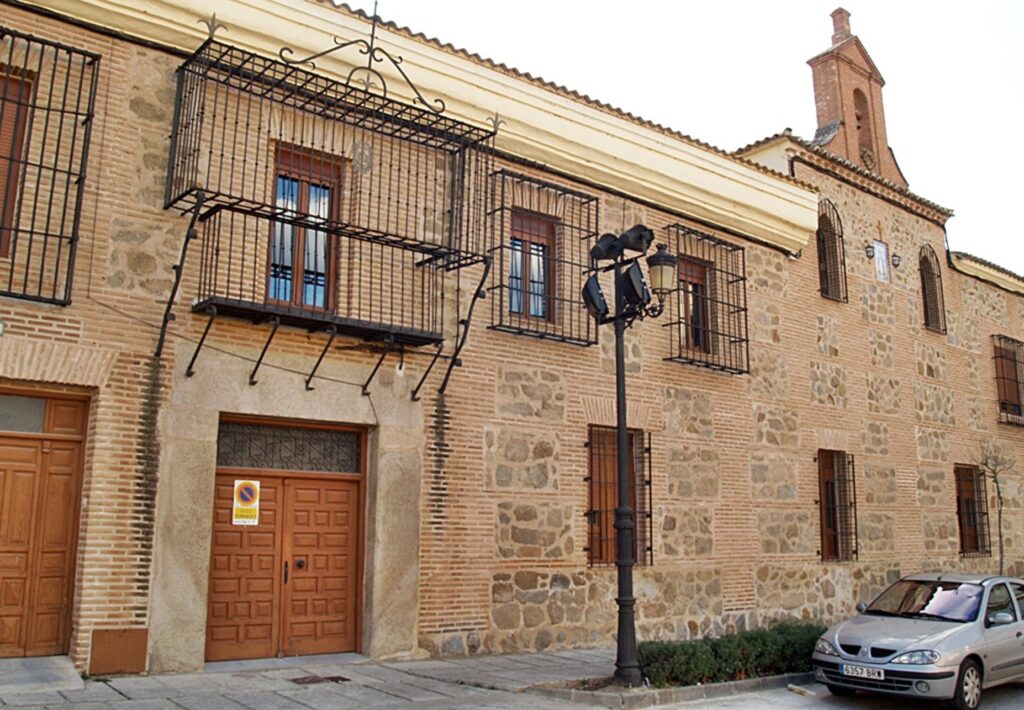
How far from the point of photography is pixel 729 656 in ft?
31.1

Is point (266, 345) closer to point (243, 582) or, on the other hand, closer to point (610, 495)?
point (243, 582)

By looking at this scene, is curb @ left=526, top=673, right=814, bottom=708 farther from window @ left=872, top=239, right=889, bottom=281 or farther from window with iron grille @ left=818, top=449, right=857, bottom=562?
window @ left=872, top=239, right=889, bottom=281

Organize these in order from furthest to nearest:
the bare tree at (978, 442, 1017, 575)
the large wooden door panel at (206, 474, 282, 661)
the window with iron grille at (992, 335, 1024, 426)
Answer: the window with iron grille at (992, 335, 1024, 426) → the bare tree at (978, 442, 1017, 575) → the large wooden door panel at (206, 474, 282, 661)

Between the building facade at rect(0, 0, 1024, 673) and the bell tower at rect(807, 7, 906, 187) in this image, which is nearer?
the building facade at rect(0, 0, 1024, 673)

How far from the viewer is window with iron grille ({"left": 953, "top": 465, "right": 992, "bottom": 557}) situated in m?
18.2

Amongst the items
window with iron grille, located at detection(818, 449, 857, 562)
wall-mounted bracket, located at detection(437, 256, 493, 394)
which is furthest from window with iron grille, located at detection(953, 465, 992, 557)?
wall-mounted bracket, located at detection(437, 256, 493, 394)

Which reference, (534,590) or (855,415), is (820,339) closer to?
(855,415)

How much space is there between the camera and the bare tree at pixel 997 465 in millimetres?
18391

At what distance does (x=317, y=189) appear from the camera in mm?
10477

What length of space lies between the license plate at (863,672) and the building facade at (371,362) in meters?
3.50

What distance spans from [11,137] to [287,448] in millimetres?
3895

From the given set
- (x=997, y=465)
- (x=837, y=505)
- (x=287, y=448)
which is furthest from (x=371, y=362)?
(x=997, y=465)

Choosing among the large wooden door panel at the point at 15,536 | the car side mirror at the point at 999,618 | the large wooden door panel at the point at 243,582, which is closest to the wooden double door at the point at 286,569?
the large wooden door panel at the point at 243,582

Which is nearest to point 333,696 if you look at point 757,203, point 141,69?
point 141,69
